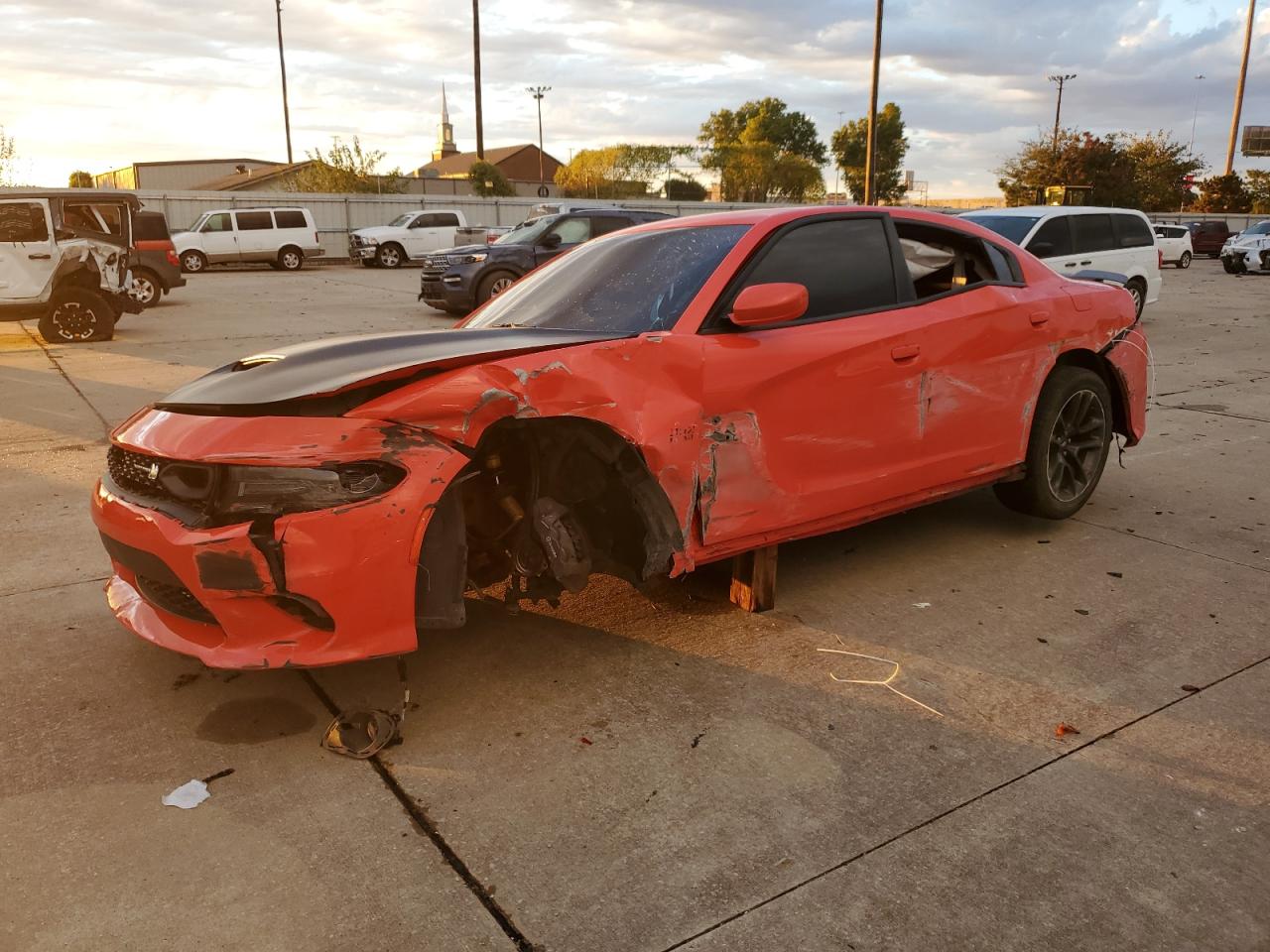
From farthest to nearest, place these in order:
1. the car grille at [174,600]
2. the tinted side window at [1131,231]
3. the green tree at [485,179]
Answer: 1. the green tree at [485,179]
2. the tinted side window at [1131,231]
3. the car grille at [174,600]

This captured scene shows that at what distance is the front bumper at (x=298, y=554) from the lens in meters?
2.72

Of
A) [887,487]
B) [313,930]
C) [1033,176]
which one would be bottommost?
[313,930]

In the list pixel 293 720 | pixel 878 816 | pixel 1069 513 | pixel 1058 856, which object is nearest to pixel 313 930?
A: pixel 293 720

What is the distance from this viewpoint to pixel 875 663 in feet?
11.5

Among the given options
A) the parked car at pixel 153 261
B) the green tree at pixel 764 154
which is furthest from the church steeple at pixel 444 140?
the parked car at pixel 153 261

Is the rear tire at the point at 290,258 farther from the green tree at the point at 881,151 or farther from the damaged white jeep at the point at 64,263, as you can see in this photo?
the green tree at the point at 881,151

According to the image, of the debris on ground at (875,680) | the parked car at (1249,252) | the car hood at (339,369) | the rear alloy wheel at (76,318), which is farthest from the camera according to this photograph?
the parked car at (1249,252)

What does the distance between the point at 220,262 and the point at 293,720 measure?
26.4 m

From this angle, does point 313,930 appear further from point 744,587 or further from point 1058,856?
point 744,587

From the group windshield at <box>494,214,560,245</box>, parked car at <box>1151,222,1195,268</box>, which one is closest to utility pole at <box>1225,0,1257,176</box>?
parked car at <box>1151,222,1195,268</box>

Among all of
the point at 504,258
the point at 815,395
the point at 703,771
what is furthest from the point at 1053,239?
the point at 703,771

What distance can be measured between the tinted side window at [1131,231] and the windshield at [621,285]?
11.3 m

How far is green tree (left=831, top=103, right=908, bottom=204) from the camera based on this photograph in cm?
8388

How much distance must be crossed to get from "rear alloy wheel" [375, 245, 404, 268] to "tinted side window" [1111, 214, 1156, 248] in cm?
2045
